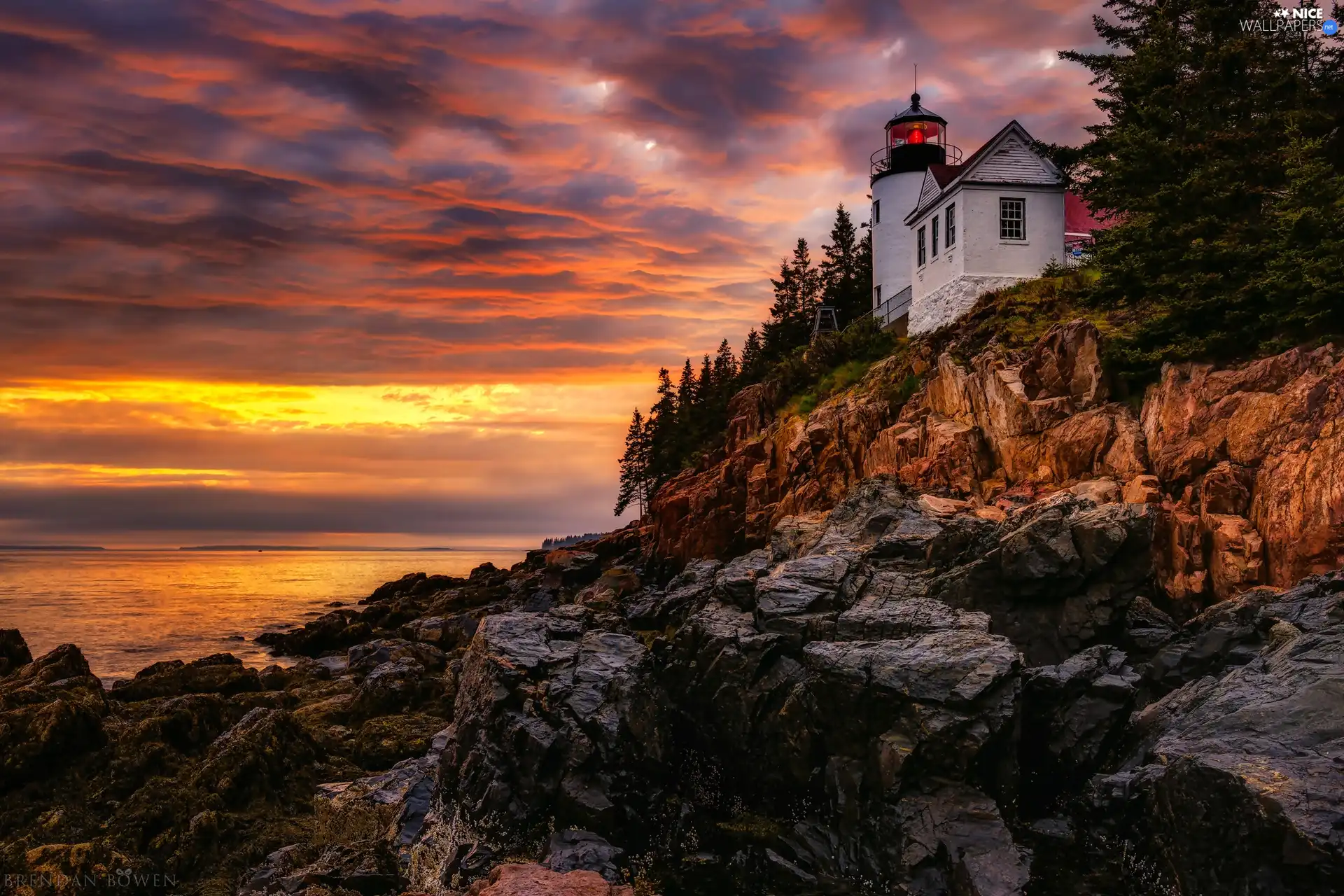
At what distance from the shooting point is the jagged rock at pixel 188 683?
28.0 metres

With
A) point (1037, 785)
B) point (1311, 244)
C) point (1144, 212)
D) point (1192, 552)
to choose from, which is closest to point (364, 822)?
point (1037, 785)

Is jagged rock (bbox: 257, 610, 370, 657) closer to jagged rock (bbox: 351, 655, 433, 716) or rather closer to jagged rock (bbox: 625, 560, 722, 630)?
jagged rock (bbox: 625, 560, 722, 630)

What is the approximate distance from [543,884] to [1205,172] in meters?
32.2

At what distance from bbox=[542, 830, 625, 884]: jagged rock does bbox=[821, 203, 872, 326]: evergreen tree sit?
5321 cm

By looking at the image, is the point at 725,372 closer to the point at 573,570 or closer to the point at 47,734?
the point at 573,570

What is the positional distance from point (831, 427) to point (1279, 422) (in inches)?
771

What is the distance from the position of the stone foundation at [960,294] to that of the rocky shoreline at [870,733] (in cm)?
1678

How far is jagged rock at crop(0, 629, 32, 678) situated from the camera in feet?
112

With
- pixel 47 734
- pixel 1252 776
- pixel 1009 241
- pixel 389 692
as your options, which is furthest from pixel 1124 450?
pixel 47 734

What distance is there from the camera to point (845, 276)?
7050 centimetres

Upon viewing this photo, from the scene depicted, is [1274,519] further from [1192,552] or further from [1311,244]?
[1311,244]

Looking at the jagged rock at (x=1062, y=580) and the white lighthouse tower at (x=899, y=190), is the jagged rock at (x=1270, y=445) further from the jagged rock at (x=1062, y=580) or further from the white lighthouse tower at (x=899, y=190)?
the white lighthouse tower at (x=899, y=190)

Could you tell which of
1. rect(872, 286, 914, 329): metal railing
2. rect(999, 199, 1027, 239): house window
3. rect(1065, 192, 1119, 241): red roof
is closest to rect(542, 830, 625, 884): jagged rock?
rect(999, 199, 1027, 239): house window

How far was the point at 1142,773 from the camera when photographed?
43.4 feet
